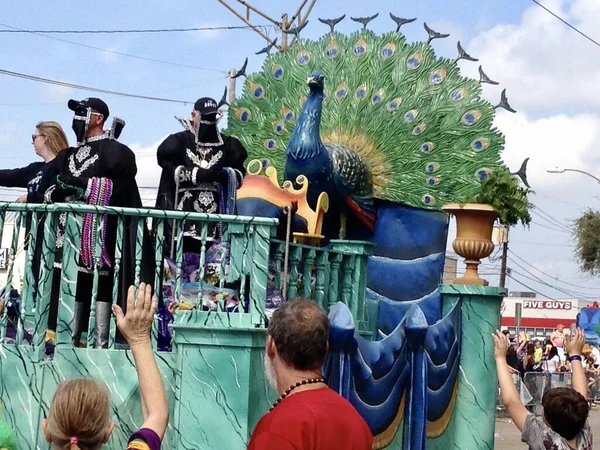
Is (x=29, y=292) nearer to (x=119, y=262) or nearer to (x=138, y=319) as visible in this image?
(x=119, y=262)

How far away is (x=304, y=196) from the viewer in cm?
892

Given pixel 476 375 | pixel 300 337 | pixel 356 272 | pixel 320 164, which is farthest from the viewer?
pixel 320 164

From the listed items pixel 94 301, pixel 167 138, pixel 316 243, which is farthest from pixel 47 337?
pixel 316 243

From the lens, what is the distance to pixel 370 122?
10312 mm

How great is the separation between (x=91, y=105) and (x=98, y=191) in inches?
25.5

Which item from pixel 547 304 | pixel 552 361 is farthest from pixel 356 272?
pixel 547 304

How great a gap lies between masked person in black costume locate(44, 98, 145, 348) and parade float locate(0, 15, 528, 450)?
0.35 m

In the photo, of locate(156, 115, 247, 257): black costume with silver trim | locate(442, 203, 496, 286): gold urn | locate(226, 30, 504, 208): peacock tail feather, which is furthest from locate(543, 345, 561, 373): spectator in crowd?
locate(156, 115, 247, 257): black costume with silver trim

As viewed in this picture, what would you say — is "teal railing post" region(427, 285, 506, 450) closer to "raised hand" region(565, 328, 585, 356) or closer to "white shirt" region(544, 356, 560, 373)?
"raised hand" region(565, 328, 585, 356)

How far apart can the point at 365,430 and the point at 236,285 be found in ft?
10.7

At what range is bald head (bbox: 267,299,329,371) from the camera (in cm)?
331

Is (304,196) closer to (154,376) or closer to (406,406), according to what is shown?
(406,406)

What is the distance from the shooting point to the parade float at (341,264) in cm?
582

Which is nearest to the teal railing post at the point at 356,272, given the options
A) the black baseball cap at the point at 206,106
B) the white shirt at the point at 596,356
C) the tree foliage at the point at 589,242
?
the black baseball cap at the point at 206,106
